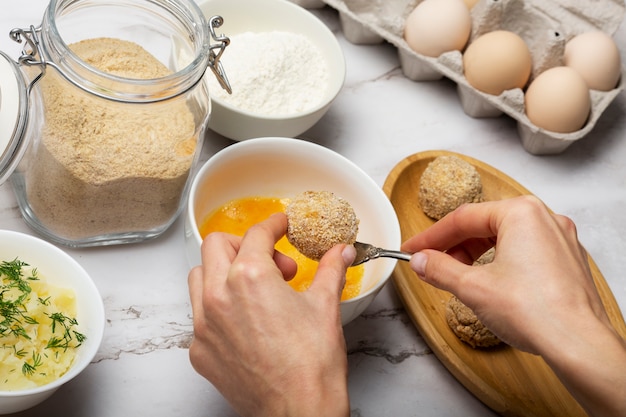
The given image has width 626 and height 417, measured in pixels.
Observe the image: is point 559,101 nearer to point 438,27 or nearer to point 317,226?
point 438,27

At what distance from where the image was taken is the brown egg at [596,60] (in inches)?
65.7

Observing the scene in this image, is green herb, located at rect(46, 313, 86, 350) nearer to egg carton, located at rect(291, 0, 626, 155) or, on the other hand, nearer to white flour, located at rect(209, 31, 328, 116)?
white flour, located at rect(209, 31, 328, 116)

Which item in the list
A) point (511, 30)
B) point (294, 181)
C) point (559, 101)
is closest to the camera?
point (294, 181)

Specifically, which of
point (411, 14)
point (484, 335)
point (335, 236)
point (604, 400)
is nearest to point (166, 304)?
point (335, 236)

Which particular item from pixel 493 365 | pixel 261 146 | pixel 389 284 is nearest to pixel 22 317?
pixel 261 146

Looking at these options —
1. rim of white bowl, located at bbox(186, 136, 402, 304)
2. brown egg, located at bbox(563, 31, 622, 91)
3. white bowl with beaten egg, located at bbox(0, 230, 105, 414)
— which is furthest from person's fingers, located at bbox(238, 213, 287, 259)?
brown egg, located at bbox(563, 31, 622, 91)

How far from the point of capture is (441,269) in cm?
99

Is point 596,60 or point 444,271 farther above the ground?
point 444,271

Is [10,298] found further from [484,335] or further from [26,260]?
[484,335]

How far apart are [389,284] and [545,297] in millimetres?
474

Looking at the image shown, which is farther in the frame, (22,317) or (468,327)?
(468,327)

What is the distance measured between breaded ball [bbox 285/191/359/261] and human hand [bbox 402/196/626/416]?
0.13 meters

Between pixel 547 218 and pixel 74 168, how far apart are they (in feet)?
2.37

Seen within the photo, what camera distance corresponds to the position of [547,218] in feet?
3.32
